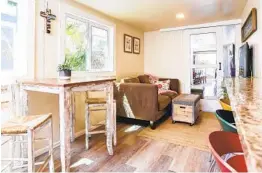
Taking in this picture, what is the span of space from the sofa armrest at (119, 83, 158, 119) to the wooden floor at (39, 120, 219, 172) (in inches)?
22.9

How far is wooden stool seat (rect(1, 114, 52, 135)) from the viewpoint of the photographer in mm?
1349

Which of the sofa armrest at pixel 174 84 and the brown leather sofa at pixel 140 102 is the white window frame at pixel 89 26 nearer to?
the brown leather sofa at pixel 140 102

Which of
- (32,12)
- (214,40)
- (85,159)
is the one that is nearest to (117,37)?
(32,12)

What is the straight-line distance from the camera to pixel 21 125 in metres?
1.42

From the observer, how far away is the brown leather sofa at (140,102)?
10.4ft

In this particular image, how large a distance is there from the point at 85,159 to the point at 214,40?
396cm

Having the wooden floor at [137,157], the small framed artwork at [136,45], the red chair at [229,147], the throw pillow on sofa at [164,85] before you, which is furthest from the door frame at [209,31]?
the red chair at [229,147]

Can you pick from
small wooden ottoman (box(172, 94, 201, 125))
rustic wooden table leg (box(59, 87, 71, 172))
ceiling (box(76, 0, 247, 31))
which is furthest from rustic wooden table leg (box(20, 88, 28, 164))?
small wooden ottoman (box(172, 94, 201, 125))

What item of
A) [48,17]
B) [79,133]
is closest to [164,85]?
[79,133]

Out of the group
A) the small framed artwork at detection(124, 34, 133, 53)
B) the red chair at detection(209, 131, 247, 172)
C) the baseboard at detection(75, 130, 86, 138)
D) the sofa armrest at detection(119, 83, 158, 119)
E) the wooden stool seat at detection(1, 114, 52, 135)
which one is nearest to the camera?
the red chair at detection(209, 131, 247, 172)

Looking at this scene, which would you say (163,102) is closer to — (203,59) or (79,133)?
(79,133)

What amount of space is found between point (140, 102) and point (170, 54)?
2203mm

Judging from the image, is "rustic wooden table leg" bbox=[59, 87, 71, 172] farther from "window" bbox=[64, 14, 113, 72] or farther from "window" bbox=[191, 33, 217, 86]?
"window" bbox=[191, 33, 217, 86]

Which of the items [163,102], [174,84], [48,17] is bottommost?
[163,102]
